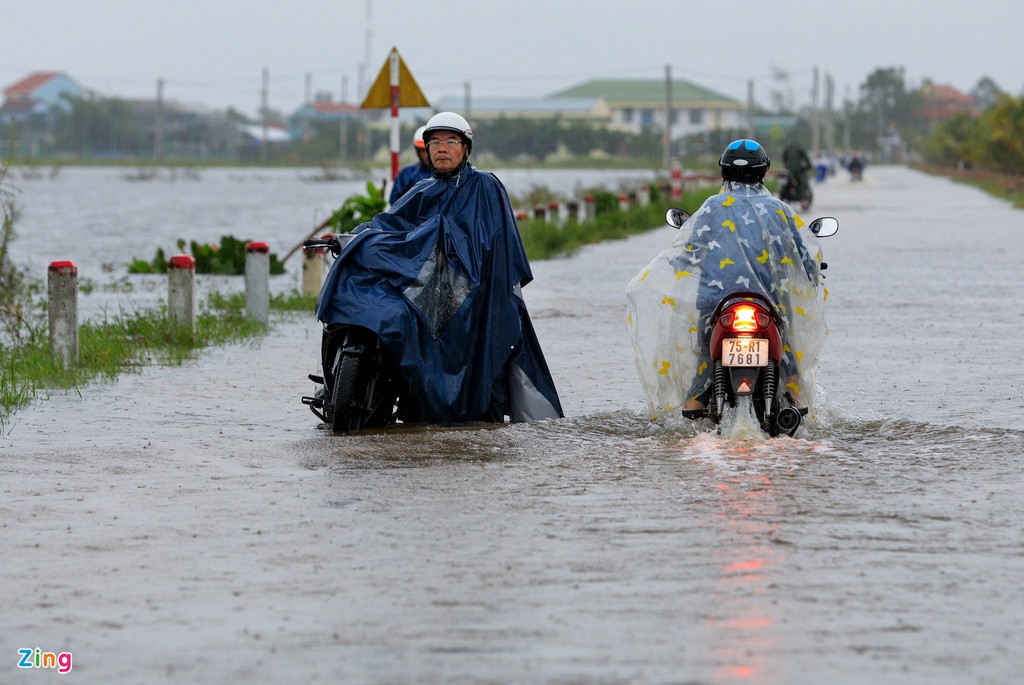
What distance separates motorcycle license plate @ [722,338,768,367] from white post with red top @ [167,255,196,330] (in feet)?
22.0

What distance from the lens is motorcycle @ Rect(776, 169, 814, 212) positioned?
1486 inches

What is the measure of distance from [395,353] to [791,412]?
2073 millimetres

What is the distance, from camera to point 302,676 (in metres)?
4.54

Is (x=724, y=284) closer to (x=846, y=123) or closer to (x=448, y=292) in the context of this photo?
(x=448, y=292)

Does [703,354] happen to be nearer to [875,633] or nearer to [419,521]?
[419,521]

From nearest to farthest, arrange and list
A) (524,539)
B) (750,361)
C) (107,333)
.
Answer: (524,539)
(750,361)
(107,333)

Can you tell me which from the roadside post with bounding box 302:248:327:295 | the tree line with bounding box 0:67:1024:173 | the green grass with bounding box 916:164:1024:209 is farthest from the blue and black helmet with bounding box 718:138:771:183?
the tree line with bounding box 0:67:1024:173

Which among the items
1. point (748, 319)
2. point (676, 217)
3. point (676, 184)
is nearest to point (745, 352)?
point (748, 319)

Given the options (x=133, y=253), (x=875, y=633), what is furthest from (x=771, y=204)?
(x=133, y=253)

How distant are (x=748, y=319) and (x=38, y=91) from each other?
179 metres

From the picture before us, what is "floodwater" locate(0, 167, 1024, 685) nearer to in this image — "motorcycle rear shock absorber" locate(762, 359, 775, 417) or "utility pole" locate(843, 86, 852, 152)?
"motorcycle rear shock absorber" locate(762, 359, 775, 417)

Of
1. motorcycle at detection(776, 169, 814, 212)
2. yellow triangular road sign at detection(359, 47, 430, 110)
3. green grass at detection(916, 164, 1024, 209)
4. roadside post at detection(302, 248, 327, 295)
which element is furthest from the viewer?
green grass at detection(916, 164, 1024, 209)

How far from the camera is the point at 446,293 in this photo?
8938mm

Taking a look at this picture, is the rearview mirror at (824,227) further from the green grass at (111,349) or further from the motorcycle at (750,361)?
the green grass at (111,349)
